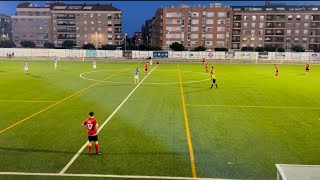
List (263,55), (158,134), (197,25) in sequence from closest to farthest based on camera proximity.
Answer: (158,134) < (263,55) < (197,25)

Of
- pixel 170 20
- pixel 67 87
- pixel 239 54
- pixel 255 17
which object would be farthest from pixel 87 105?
pixel 255 17

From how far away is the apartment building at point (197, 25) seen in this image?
447 feet

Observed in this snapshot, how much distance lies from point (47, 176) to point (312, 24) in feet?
493

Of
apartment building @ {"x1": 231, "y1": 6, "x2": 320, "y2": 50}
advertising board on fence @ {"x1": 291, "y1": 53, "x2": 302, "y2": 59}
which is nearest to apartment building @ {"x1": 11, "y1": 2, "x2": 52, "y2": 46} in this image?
apartment building @ {"x1": 231, "y1": 6, "x2": 320, "y2": 50}

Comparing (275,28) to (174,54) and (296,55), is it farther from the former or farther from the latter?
(174,54)

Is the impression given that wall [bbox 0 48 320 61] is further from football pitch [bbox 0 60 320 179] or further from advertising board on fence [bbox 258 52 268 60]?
football pitch [bbox 0 60 320 179]

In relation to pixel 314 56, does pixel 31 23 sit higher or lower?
higher

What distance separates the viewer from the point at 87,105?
74.8 ft

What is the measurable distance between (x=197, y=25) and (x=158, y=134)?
127316mm

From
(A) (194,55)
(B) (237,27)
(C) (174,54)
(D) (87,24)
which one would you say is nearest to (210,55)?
(A) (194,55)

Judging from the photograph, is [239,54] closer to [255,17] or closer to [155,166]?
[255,17]

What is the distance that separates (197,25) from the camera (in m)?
138

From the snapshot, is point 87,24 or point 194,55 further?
point 87,24

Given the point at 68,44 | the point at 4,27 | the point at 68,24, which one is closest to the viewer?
the point at 68,44
